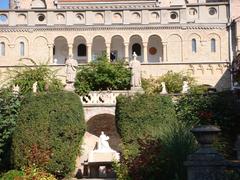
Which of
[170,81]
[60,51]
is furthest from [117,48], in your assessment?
[170,81]

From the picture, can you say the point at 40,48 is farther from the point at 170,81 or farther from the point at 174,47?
the point at 170,81

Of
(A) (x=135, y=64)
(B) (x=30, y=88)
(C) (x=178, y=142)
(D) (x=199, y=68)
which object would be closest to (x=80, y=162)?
(A) (x=135, y=64)

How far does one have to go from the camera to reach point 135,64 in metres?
26.5

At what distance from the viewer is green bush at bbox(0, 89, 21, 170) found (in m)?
20.9

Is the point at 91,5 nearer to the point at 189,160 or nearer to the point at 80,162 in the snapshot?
the point at 80,162

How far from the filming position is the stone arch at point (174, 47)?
47.9 m

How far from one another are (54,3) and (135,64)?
3074cm

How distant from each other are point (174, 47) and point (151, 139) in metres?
32.8

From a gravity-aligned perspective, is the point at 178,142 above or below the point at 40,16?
below

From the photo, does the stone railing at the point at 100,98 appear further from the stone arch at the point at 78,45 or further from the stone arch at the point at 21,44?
the stone arch at the point at 78,45

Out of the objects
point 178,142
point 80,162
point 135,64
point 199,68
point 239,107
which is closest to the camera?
point 178,142

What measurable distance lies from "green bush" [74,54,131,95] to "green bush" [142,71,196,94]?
2253 mm

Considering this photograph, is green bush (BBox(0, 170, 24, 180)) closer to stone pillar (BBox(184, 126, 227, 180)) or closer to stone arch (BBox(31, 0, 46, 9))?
stone pillar (BBox(184, 126, 227, 180))

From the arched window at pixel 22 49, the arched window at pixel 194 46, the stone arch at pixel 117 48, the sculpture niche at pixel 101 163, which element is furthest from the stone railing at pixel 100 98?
the stone arch at pixel 117 48
